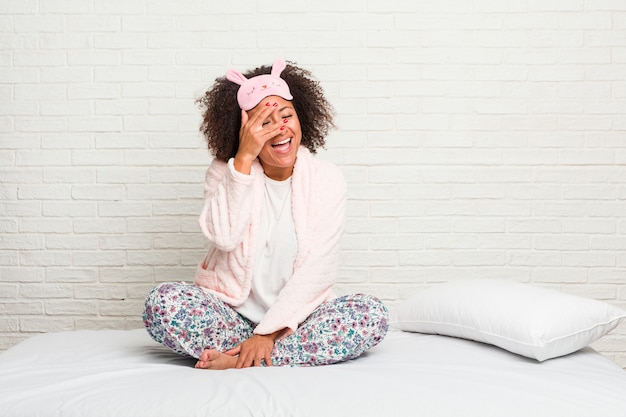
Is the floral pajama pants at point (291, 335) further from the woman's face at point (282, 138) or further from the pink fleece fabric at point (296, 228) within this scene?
the woman's face at point (282, 138)

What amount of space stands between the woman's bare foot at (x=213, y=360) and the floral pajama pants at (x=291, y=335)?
73mm

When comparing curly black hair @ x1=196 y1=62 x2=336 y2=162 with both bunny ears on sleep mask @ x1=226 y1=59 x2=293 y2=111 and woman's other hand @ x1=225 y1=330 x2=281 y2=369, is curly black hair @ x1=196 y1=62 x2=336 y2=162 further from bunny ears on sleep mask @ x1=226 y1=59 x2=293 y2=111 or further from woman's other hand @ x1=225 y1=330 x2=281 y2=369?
woman's other hand @ x1=225 y1=330 x2=281 y2=369

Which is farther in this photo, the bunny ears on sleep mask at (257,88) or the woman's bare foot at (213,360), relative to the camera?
the bunny ears on sleep mask at (257,88)

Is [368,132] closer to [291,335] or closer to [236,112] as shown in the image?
[236,112]

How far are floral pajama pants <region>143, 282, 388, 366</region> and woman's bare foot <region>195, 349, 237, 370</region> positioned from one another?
73 millimetres

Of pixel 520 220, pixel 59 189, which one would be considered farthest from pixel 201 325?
pixel 520 220

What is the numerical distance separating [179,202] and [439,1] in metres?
1.42

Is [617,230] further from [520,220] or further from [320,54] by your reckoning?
[320,54]

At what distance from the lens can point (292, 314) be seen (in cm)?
255

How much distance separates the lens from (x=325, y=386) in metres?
2.05

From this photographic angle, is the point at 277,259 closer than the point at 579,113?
Yes

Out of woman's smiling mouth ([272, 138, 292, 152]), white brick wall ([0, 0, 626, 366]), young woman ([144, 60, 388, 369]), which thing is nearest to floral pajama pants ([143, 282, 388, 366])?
young woman ([144, 60, 388, 369])

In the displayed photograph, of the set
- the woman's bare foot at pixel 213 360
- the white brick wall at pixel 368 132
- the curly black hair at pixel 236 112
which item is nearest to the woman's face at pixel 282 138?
the curly black hair at pixel 236 112

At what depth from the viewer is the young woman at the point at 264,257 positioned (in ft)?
7.89
